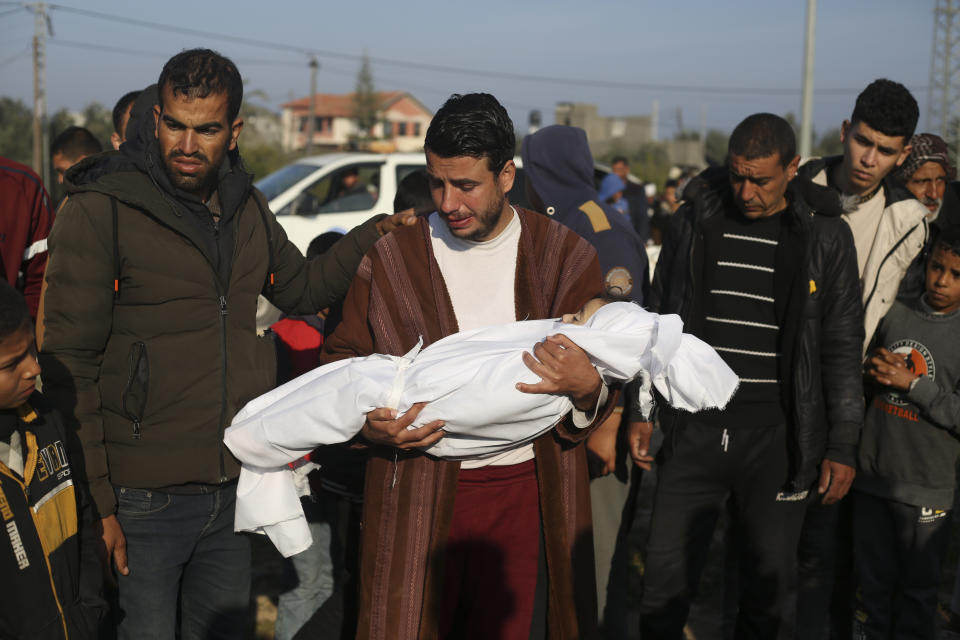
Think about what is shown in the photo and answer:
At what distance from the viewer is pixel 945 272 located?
3.67 metres

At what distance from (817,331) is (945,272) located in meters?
0.61

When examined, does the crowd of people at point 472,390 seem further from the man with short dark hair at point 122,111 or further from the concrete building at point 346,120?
the concrete building at point 346,120

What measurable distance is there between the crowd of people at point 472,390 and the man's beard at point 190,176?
0.03 feet

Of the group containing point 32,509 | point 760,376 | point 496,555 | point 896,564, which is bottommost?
point 896,564

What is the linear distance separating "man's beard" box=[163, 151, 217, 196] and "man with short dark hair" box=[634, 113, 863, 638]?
2.01 m

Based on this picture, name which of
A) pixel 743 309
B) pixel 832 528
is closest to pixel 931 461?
pixel 832 528

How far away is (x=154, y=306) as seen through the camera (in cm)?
271

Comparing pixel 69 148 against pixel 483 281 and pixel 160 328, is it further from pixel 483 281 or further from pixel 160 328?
pixel 483 281

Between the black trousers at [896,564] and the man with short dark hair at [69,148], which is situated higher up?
the man with short dark hair at [69,148]

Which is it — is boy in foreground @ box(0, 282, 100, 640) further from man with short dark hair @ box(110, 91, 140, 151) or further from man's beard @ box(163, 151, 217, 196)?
man with short dark hair @ box(110, 91, 140, 151)

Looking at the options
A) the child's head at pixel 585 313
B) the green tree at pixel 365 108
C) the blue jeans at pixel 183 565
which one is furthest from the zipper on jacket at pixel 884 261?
the green tree at pixel 365 108

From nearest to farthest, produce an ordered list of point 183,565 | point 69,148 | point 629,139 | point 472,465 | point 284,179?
point 472,465
point 183,565
point 69,148
point 284,179
point 629,139

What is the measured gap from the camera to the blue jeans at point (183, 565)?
2.75 meters

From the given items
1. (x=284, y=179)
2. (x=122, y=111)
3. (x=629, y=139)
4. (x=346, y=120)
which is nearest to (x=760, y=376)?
(x=122, y=111)
